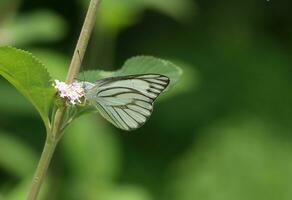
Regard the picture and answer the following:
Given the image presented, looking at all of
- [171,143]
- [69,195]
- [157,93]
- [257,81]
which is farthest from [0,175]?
[157,93]

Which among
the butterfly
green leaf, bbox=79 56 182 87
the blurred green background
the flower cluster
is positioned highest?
the blurred green background

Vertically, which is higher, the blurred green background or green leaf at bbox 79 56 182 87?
the blurred green background

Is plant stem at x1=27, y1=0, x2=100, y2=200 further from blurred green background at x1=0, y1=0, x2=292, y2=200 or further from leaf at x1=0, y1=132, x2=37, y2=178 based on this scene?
leaf at x1=0, y1=132, x2=37, y2=178

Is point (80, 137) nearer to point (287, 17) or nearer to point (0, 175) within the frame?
point (0, 175)

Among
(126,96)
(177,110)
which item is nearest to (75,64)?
(126,96)

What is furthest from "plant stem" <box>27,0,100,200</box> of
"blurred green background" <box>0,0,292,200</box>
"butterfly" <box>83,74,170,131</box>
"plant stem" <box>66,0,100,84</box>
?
"blurred green background" <box>0,0,292,200</box>

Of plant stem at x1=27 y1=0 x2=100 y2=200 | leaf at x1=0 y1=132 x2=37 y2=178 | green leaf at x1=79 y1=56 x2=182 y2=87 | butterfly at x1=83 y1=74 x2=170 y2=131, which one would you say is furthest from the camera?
leaf at x1=0 y1=132 x2=37 y2=178

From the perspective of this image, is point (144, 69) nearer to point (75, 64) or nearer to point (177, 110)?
point (75, 64)
